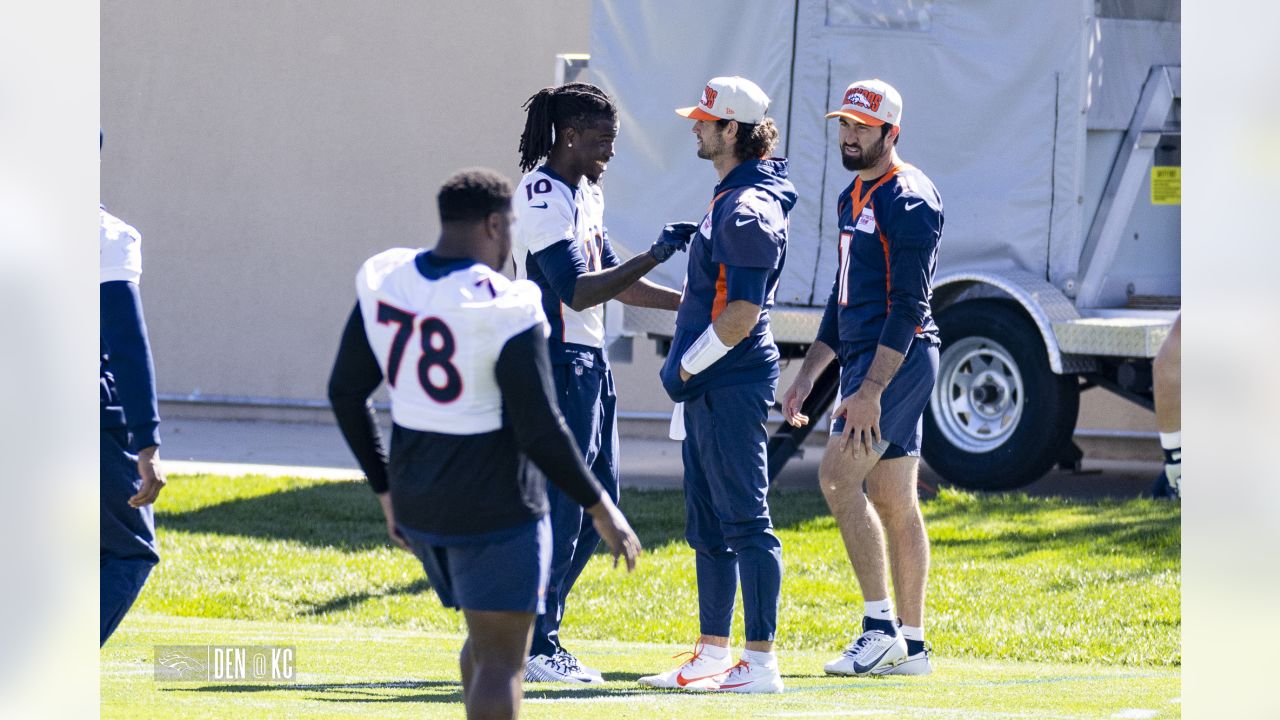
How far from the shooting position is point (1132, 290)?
1143 cm

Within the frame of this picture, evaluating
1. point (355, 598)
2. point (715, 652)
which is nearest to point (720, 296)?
point (715, 652)

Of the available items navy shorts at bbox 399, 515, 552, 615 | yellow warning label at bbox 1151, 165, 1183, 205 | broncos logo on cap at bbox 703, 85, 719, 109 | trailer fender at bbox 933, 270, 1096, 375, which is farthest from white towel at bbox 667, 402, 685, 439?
yellow warning label at bbox 1151, 165, 1183, 205

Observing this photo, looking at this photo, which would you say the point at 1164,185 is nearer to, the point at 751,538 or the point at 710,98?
the point at 710,98

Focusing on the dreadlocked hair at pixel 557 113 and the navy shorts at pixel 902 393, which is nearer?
the dreadlocked hair at pixel 557 113

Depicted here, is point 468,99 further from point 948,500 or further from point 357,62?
point 948,500

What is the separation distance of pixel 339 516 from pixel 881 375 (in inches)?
246

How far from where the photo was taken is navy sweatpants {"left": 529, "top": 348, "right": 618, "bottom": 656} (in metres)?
6.34

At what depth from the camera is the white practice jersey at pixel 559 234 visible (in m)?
6.22

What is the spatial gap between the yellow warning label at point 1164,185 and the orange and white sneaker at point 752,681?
6214mm

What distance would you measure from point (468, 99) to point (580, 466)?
12934mm

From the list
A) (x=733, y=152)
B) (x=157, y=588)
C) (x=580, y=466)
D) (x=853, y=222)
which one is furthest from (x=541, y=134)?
(x=157, y=588)

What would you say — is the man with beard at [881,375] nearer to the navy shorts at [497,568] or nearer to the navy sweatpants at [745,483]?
the navy sweatpants at [745,483]

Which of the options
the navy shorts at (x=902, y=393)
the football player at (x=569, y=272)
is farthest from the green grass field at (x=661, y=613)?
the navy shorts at (x=902, y=393)

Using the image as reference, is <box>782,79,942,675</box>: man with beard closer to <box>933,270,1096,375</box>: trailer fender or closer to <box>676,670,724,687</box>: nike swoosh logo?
<box>676,670,724,687</box>: nike swoosh logo
